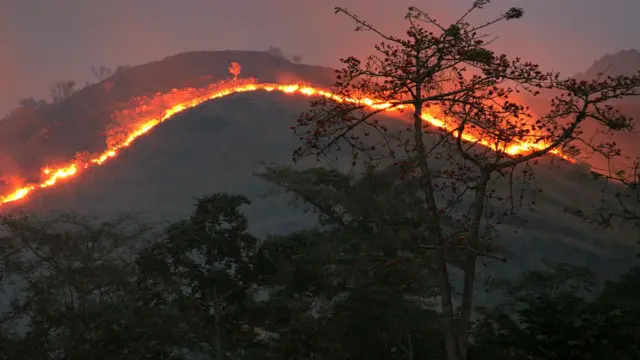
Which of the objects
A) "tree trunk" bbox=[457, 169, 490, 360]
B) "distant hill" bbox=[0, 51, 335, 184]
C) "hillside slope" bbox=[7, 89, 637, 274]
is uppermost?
"distant hill" bbox=[0, 51, 335, 184]

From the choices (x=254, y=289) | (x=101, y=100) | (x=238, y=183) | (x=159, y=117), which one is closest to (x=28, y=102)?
(x=101, y=100)

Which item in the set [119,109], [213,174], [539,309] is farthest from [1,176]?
[539,309]

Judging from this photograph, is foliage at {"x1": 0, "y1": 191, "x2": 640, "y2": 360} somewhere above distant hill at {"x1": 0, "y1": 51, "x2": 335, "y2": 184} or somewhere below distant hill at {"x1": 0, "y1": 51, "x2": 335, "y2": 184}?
below

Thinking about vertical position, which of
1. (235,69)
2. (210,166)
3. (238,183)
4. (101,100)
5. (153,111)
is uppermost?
(235,69)

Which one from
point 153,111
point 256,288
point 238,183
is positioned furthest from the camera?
point 153,111

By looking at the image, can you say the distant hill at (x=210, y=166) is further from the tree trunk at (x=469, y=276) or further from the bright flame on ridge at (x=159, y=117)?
the tree trunk at (x=469, y=276)

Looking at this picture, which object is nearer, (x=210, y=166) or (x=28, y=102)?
(x=210, y=166)

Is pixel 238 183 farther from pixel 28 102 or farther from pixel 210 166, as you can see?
pixel 28 102

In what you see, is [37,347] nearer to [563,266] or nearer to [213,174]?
[563,266]

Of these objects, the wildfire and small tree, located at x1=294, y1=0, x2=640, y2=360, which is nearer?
small tree, located at x1=294, y1=0, x2=640, y2=360

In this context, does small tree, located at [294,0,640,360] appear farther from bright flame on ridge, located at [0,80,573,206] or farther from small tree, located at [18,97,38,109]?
small tree, located at [18,97,38,109]

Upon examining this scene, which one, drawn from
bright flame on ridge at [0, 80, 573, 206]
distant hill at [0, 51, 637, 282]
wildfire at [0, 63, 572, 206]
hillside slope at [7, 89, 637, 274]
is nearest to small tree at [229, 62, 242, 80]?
wildfire at [0, 63, 572, 206]
